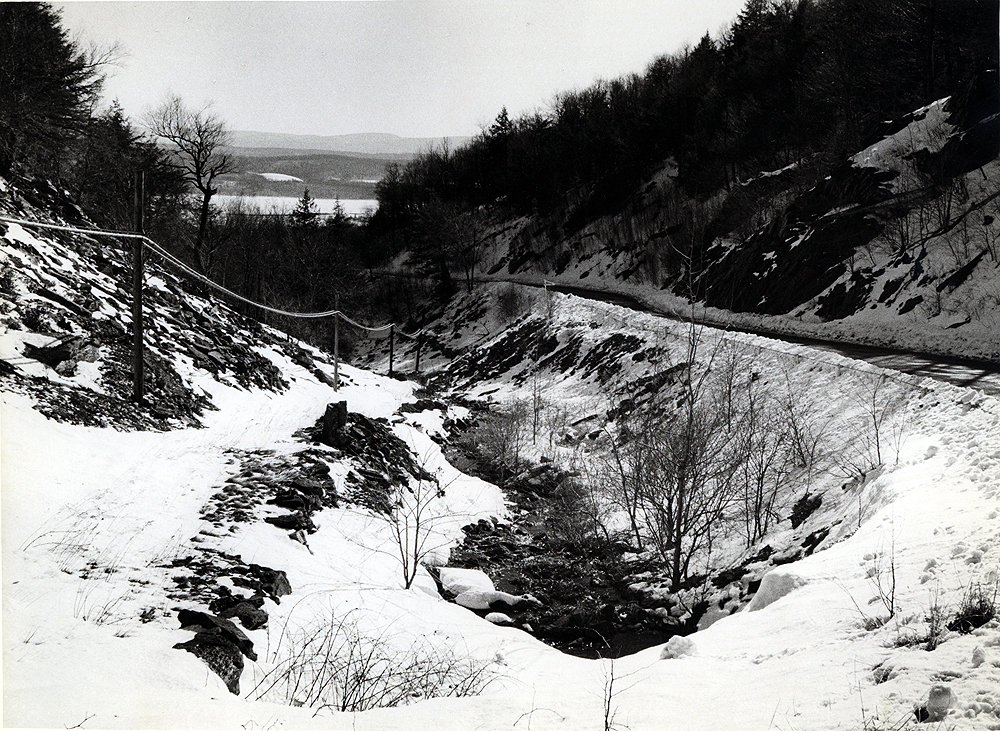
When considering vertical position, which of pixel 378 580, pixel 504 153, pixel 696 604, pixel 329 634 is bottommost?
pixel 696 604

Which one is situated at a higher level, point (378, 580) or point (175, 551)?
point (175, 551)

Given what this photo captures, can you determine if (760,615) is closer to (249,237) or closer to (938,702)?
(938,702)

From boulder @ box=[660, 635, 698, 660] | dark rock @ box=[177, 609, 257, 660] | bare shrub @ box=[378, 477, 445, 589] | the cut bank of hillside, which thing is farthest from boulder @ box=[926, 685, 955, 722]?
the cut bank of hillside

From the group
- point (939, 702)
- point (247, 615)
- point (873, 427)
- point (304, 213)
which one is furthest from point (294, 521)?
point (304, 213)

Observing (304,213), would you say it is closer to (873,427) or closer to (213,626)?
(873,427)

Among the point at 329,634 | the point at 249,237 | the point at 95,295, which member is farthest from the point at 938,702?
the point at 249,237

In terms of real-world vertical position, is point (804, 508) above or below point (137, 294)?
below

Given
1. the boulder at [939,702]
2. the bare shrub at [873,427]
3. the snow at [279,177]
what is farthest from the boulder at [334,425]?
the snow at [279,177]
